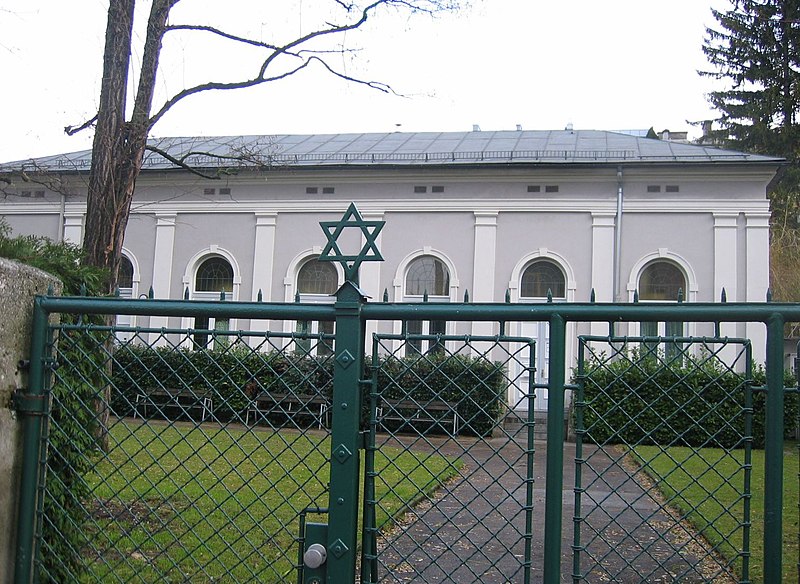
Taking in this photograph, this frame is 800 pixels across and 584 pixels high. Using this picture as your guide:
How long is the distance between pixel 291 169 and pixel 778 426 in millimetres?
17439

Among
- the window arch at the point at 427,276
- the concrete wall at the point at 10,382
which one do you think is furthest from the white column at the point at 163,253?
the concrete wall at the point at 10,382

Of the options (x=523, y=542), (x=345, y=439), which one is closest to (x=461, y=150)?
(x=523, y=542)

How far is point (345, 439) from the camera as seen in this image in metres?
2.82

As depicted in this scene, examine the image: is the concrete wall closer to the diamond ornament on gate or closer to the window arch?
the diamond ornament on gate

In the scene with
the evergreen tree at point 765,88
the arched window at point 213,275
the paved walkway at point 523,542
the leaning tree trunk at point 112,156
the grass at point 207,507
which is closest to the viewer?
the grass at point 207,507

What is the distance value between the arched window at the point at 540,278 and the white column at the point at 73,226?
12.0 metres

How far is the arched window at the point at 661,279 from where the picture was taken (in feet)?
58.0

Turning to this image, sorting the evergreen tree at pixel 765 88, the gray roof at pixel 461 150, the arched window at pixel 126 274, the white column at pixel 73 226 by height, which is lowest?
the arched window at pixel 126 274

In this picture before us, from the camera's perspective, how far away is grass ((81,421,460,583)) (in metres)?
3.16

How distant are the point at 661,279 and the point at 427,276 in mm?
5551

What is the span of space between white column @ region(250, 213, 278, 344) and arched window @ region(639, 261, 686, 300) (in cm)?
912

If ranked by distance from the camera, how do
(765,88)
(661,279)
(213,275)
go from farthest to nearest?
(765,88), (213,275), (661,279)

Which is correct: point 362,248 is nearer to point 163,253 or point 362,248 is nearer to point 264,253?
point 264,253

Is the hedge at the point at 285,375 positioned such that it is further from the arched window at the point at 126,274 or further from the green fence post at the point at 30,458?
the arched window at the point at 126,274
